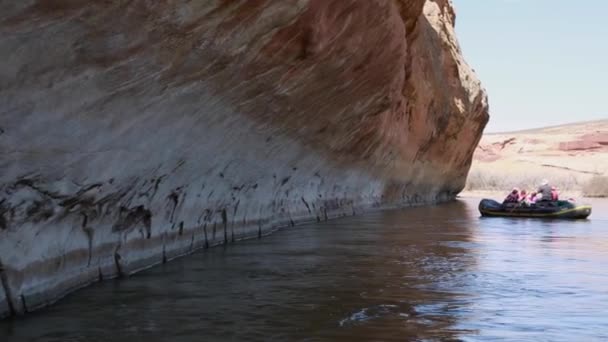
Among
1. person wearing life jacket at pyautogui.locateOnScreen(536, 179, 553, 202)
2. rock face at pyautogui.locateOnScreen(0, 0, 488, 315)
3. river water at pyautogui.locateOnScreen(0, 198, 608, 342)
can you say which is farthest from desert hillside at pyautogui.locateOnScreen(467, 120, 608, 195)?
river water at pyautogui.locateOnScreen(0, 198, 608, 342)

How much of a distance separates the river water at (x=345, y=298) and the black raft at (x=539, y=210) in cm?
1129

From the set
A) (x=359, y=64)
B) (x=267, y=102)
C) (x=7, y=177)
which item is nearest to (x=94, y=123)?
(x=7, y=177)

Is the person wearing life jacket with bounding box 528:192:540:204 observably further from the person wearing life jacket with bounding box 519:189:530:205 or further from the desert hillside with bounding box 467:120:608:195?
the desert hillside with bounding box 467:120:608:195

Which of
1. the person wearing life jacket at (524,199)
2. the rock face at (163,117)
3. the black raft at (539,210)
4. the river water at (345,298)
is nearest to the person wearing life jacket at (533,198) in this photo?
the person wearing life jacket at (524,199)

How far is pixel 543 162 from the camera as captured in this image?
78.4 metres

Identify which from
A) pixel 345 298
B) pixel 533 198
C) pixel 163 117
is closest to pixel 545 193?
pixel 533 198

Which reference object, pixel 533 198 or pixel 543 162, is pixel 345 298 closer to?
pixel 533 198

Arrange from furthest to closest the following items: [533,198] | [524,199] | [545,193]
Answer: [533,198], [524,199], [545,193]

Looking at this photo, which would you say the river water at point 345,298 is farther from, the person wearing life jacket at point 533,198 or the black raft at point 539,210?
the person wearing life jacket at point 533,198

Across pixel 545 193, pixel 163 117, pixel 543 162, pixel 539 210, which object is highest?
pixel 543 162

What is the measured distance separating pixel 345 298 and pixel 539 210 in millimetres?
19674

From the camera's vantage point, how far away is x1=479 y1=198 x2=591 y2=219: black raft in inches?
1062

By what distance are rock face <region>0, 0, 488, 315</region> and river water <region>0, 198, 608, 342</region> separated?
537mm

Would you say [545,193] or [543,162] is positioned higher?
[543,162]
